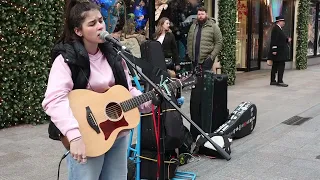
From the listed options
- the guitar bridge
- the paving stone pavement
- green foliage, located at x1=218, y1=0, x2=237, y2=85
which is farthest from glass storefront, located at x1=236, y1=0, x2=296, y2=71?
the guitar bridge

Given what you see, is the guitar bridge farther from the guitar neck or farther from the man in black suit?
the man in black suit

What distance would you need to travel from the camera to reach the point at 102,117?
245 centimetres

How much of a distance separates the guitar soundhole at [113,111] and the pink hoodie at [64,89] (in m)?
0.11

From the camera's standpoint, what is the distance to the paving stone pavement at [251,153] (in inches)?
179

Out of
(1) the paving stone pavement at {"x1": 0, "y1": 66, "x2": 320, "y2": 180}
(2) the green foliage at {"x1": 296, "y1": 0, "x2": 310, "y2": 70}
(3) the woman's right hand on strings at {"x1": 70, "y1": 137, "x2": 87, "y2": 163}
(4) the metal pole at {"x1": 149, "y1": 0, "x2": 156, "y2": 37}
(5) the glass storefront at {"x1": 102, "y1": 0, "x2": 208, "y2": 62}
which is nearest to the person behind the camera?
(3) the woman's right hand on strings at {"x1": 70, "y1": 137, "x2": 87, "y2": 163}

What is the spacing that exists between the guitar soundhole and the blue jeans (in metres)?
0.16

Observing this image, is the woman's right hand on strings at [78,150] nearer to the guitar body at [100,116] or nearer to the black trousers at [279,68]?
the guitar body at [100,116]

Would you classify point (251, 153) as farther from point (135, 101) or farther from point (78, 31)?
point (78, 31)

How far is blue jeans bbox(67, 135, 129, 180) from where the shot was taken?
244 cm

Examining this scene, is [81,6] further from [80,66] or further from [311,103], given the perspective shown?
[311,103]

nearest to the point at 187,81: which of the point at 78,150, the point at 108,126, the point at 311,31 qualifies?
the point at 108,126

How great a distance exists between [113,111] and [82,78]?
0.29 m

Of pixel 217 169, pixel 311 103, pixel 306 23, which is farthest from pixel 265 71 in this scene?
pixel 217 169

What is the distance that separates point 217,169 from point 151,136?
1.05m
